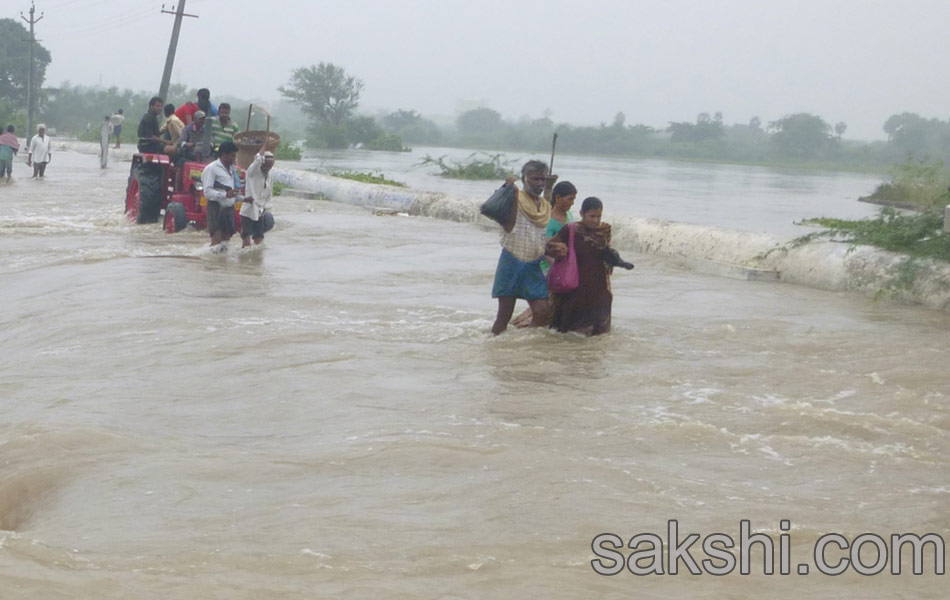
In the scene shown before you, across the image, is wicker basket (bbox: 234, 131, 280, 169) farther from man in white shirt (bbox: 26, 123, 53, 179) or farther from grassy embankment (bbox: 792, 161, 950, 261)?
man in white shirt (bbox: 26, 123, 53, 179)

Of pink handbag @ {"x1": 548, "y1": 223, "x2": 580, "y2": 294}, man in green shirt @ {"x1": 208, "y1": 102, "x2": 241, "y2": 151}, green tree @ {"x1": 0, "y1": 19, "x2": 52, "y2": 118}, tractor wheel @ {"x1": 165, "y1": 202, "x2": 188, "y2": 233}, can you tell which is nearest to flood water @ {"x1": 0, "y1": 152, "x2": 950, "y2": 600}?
pink handbag @ {"x1": 548, "y1": 223, "x2": 580, "y2": 294}

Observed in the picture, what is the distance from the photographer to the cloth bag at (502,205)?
800cm

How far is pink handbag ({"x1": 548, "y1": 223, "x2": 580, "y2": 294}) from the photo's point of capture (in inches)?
324

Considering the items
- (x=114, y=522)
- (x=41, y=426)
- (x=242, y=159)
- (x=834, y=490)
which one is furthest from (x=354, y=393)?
(x=242, y=159)

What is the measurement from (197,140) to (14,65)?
7085 cm

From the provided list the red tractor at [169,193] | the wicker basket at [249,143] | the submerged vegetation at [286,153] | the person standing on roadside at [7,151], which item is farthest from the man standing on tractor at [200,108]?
the submerged vegetation at [286,153]

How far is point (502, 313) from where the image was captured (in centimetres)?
852

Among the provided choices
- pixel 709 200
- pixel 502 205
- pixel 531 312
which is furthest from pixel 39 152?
pixel 502 205

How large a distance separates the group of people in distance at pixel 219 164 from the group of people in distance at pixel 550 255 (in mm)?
4751

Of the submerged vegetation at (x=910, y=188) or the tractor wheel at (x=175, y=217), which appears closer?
the tractor wheel at (x=175, y=217)

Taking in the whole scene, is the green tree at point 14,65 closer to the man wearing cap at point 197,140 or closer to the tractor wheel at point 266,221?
the man wearing cap at point 197,140

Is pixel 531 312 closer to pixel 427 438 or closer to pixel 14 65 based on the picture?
pixel 427 438

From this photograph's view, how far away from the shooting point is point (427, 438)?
A: 19.0ft

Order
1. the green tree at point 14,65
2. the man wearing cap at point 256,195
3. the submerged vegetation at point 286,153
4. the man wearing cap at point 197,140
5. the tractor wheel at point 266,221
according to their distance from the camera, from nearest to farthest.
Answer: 1. the man wearing cap at point 256,195
2. the tractor wheel at point 266,221
3. the man wearing cap at point 197,140
4. the submerged vegetation at point 286,153
5. the green tree at point 14,65
